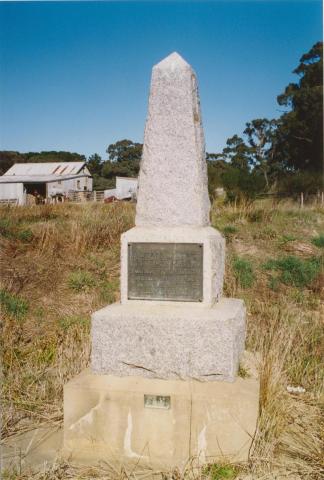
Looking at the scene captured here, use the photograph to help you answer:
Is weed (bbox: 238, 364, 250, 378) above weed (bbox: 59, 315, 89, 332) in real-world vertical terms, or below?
above

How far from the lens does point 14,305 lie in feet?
23.7

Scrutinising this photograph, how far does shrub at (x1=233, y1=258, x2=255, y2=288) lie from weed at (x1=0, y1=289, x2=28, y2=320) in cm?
371

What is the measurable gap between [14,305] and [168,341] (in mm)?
4740

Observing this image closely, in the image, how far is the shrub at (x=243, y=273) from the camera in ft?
27.3

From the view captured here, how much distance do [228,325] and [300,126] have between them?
2521 cm

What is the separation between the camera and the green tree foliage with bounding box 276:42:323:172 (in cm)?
2514

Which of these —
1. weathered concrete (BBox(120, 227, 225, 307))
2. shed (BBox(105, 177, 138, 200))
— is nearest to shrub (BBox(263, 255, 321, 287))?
weathered concrete (BBox(120, 227, 225, 307))

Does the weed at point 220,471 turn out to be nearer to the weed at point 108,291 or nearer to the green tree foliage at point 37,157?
the weed at point 108,291

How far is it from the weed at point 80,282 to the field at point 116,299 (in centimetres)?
2

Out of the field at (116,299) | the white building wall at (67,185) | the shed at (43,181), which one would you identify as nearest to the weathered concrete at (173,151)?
the field at (116,299)

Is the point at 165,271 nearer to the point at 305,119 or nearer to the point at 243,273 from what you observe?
the point at 243,273

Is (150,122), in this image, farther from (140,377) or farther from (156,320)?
(140,377)

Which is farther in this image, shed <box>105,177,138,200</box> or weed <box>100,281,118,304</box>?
shed <box>105,177,138,200</box>

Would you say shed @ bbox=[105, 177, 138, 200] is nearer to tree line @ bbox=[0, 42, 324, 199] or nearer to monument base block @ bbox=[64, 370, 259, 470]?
tree line @ bbox=[0, 42, 324, 199]
